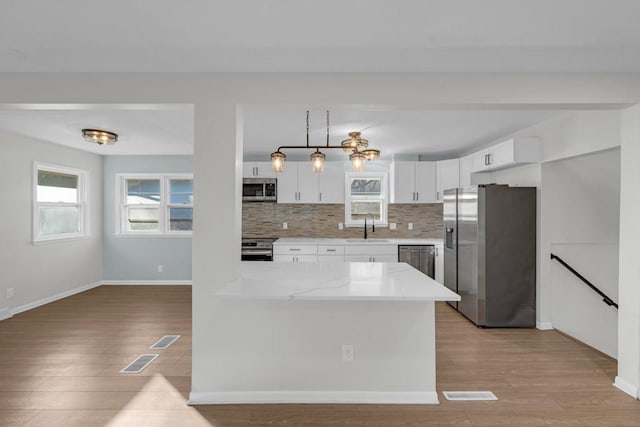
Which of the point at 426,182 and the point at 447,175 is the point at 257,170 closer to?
the point at 426,182

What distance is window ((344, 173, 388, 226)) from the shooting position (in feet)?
19.9

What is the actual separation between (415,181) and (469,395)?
3.69 metres

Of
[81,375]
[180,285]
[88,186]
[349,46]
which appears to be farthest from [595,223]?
[88,186]

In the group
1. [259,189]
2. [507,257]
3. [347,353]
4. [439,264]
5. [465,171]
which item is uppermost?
[465,171]

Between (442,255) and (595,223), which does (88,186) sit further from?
(595,223)

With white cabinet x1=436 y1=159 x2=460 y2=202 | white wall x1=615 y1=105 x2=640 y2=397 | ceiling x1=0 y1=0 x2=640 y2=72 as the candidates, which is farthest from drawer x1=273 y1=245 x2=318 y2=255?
white wall x1=615 y1=105 x2=640 y2=397

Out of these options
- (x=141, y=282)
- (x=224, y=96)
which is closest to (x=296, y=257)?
(x=141, y=282)

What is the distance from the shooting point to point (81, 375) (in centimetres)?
283

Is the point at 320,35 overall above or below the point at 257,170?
above

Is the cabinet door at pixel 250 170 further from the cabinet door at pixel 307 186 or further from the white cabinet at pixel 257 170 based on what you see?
the cabinet door at pixel 307 186

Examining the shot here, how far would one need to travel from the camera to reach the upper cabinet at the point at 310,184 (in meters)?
5.81

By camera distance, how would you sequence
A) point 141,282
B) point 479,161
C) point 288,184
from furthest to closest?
1. point 141,282
2. point 288,184
3. point 479,161

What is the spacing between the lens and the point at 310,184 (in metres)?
5.83

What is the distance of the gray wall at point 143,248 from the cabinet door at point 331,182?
92.2 inches
